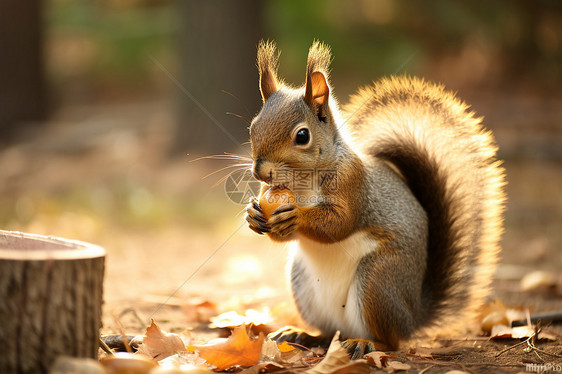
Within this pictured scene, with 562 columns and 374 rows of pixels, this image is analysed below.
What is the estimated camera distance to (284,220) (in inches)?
72.7

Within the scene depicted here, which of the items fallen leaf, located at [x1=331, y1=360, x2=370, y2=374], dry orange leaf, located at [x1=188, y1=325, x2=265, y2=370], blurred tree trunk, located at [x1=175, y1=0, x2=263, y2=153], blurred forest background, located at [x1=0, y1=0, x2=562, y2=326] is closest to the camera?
fallen leaf, located at [x1=331, y1=360, x2=370, y2=374]

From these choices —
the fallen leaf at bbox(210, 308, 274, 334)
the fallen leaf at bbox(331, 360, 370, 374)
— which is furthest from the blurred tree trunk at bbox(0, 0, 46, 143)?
the fallen leaf at bbox(331, 360, 370, 374)

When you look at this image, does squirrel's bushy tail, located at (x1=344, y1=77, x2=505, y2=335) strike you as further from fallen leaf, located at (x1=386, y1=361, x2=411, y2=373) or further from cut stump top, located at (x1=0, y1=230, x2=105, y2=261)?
cut stump top, located at (x1=0, y1=230, x2=105, y2=261)

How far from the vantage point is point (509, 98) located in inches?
292

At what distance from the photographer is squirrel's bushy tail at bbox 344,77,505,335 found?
2164 millimetres

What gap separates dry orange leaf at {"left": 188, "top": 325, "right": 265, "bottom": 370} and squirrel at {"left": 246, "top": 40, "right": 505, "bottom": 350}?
0.37 meters

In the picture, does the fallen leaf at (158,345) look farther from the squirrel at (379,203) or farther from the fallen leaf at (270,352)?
the squirrel at (379,203)

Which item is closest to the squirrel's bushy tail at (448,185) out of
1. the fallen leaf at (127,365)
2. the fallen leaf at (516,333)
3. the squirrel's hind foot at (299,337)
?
the fallen leaf at (516,333)

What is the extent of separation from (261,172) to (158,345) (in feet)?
1.92

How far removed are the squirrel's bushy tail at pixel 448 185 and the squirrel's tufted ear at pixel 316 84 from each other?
267 mm

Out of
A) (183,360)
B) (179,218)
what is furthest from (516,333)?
(179,218)

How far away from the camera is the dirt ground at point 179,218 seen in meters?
2.41

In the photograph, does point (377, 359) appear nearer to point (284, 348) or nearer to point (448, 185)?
point (284, 348)

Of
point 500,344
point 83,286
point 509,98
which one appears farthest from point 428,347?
point 509,98
